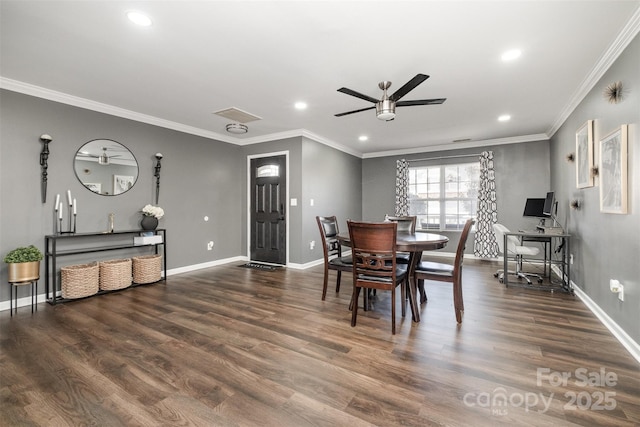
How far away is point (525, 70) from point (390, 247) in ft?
7.72

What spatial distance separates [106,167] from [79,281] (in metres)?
1.56

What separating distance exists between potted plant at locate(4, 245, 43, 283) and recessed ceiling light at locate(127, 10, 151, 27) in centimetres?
271

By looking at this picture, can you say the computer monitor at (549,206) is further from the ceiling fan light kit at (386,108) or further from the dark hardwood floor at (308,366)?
the ceiling fan light kit at (386,108)

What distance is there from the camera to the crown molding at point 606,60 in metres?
2.16

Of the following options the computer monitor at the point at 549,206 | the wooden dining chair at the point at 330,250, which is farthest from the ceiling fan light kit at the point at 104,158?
the computer monitor at the point at 549,206

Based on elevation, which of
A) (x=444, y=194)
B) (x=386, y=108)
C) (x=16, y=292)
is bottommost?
(x=16, y=292)

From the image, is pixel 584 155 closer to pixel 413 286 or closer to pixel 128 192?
pixel 413 286

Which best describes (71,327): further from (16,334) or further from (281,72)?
(281,72)

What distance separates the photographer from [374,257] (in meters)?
2.60

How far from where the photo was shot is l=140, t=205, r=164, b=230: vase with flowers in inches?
166

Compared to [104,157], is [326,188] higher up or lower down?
lower down

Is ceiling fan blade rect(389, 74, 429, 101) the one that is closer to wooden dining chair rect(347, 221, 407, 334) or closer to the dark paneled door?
wooden dining chair rect(347, 221, 407, 334)

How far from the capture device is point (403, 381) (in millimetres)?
1811

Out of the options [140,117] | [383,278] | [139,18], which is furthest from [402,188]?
[139,18]
